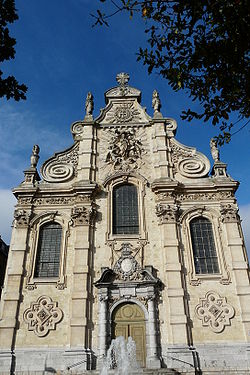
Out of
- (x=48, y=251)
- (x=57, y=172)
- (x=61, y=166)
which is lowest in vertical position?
(x=48, y=251)

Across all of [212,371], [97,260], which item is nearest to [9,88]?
[97,260]

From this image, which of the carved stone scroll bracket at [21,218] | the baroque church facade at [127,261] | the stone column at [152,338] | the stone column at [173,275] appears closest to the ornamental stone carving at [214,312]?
the baroque church facade at [127,261]

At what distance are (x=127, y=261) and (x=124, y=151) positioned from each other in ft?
19.4

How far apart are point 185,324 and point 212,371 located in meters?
1.80

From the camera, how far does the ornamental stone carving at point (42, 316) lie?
1293 cm

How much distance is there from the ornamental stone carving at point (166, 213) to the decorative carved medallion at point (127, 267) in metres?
2.11

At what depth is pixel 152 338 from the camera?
12.4 m

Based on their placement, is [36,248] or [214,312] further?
[36,248]

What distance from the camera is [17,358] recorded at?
12.4 m

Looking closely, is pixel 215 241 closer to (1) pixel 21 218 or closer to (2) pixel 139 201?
(2) pixel 139 201

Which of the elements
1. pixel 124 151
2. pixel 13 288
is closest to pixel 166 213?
pixel 124 151

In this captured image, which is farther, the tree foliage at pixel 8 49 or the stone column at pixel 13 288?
the stone column at pixel 13 288

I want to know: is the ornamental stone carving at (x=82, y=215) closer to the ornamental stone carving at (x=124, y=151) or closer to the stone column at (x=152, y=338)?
the ornamental stone carving at (x=124, y=151)

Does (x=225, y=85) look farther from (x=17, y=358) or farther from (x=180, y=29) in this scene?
(x=17, y=358)
